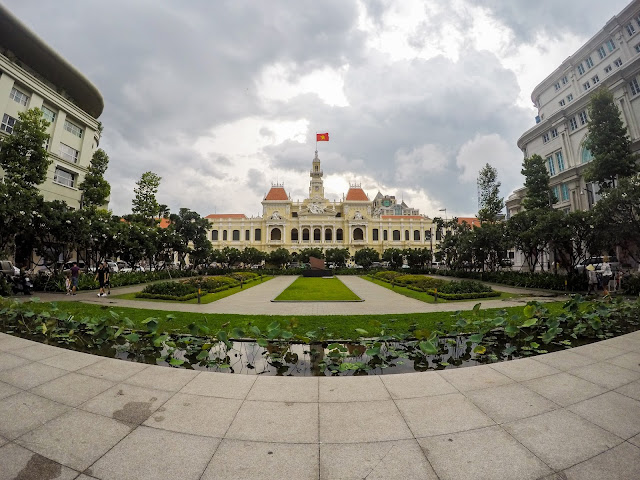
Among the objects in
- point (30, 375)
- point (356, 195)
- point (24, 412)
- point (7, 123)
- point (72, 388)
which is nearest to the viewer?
point (24, 412)

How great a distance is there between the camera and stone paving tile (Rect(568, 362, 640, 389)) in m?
4.11

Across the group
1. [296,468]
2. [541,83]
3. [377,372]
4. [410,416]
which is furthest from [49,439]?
[541,83]

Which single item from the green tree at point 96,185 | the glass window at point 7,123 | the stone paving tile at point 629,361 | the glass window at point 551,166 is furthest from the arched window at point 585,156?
the glass window at point 7,123

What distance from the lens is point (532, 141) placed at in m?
38.7

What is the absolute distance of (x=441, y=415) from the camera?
331 cm

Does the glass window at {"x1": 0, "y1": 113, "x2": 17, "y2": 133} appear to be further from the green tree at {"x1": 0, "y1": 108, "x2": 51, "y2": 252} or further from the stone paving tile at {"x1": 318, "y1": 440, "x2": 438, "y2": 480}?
the stone paving tile at {"x1": 318, "y1": 440, "x2": 438, "y2": 480}

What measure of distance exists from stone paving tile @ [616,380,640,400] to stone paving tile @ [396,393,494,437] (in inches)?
78.1

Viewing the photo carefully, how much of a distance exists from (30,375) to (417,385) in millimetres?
5157

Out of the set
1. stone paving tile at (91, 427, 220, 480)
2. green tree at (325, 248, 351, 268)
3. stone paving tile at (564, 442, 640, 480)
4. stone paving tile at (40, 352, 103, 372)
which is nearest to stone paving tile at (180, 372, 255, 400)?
stone paving tile at (91, 427, 220, 480)

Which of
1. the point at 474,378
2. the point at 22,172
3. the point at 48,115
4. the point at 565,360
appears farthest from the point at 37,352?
the point at 48,115

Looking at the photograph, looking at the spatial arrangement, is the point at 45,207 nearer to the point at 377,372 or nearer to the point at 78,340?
the point at 78,340

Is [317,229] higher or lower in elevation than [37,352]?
higher

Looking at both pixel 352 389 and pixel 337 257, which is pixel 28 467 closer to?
pixel 352 389

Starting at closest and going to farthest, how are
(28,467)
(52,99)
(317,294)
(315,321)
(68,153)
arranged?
(28,467), (315,321), (317,294), (52,99), (68,153)
